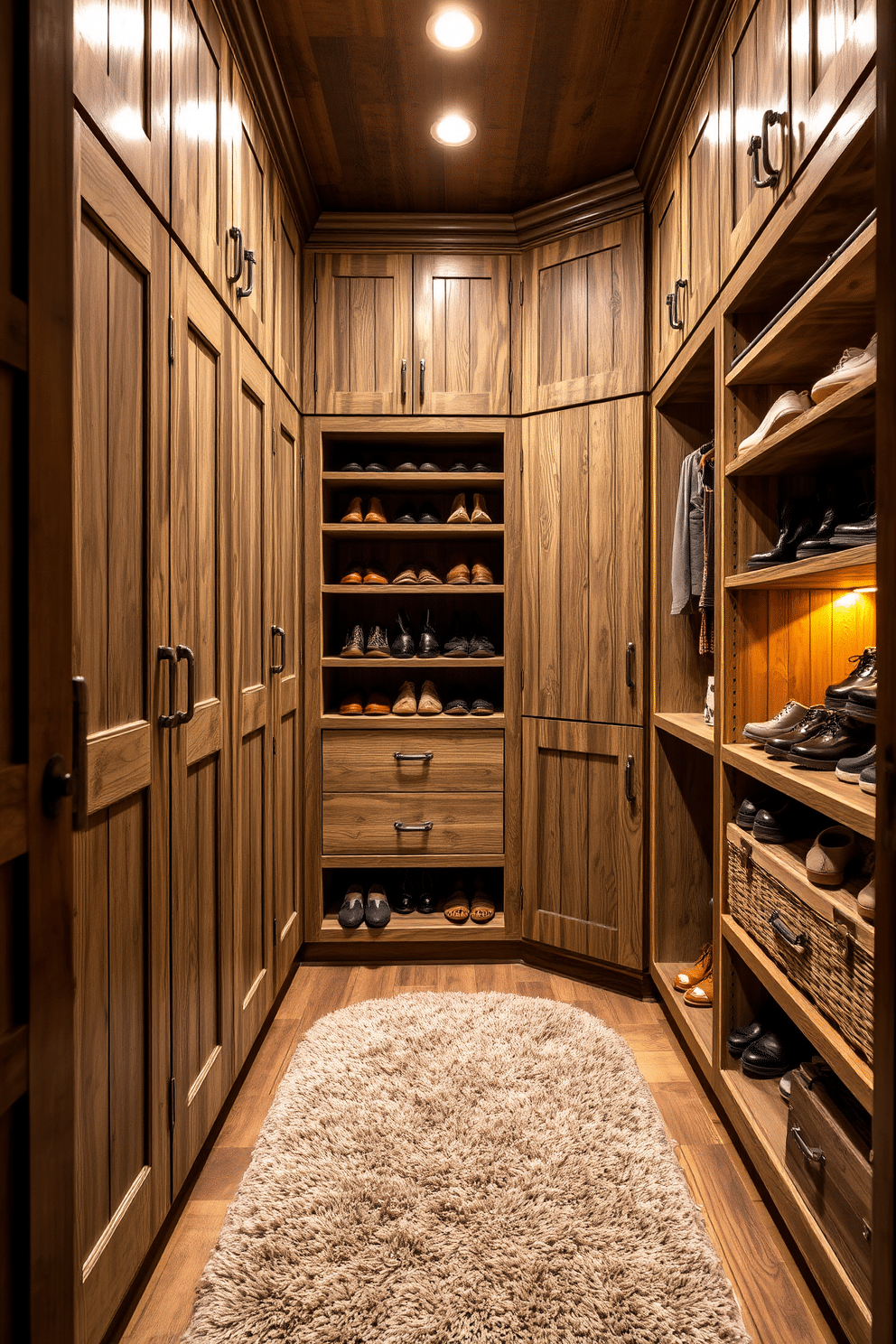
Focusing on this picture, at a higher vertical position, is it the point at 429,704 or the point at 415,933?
the point at 429,704

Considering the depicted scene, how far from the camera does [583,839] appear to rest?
265 centimetres

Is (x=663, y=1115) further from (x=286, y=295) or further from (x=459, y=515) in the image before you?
(x=286, y=295)

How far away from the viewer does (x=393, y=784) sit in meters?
2.81

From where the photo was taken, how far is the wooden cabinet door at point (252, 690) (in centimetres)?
191

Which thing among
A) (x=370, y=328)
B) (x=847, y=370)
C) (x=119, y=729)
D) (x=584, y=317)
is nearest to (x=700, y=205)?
(x=584, y=317)

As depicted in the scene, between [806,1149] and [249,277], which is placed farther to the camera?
[249,277]

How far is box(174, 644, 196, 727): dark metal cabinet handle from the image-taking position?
146cm

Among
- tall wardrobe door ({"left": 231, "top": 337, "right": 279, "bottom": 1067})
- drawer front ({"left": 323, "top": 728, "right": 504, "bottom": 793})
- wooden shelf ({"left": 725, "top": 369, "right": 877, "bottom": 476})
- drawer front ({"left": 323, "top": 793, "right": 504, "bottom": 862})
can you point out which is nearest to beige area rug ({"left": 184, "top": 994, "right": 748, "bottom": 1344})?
tall wardrobe door ({"left": 231, "top": 337, "right": 279, "bottom": 1067})

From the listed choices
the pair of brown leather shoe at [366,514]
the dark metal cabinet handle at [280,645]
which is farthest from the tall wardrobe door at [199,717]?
the pair of brown leather shoe at [366,514]

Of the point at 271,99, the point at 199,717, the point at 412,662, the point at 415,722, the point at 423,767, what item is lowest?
the point at 423,767

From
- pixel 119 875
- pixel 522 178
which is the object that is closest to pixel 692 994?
pixel 119 875

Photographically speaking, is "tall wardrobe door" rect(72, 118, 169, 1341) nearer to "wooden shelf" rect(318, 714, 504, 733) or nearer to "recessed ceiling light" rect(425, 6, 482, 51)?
"recessed ceiling light" rect(425, 6, 482, 51)

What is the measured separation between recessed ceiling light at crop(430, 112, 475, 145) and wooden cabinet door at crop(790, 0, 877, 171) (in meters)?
1.12

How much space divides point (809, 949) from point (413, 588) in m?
1.84
